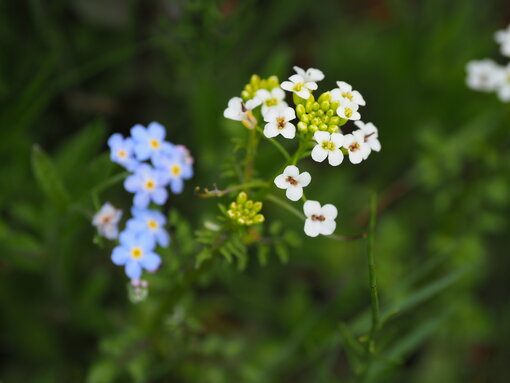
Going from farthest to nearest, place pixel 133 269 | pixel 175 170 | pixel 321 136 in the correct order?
pixel 175 170
pixel 133 269
pixel 321 136

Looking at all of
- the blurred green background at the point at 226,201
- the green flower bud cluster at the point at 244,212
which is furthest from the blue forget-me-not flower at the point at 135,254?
the green flower bud cluster at the point at 244,212

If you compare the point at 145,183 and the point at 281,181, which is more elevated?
the point at 145,183

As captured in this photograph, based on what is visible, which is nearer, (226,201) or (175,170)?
(175,170)

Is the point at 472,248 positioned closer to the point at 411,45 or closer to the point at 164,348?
the point at 411,45

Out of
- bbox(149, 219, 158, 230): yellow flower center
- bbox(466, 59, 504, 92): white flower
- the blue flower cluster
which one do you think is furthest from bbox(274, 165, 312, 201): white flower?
bbox(466, 59, 504, 92): white flower

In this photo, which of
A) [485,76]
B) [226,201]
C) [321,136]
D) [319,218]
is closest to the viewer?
[321,136]

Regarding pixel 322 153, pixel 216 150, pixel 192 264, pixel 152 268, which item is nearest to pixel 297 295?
pixel 216 150

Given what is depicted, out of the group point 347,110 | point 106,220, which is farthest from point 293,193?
point 106,220

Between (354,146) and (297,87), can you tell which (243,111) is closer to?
(297,87)
